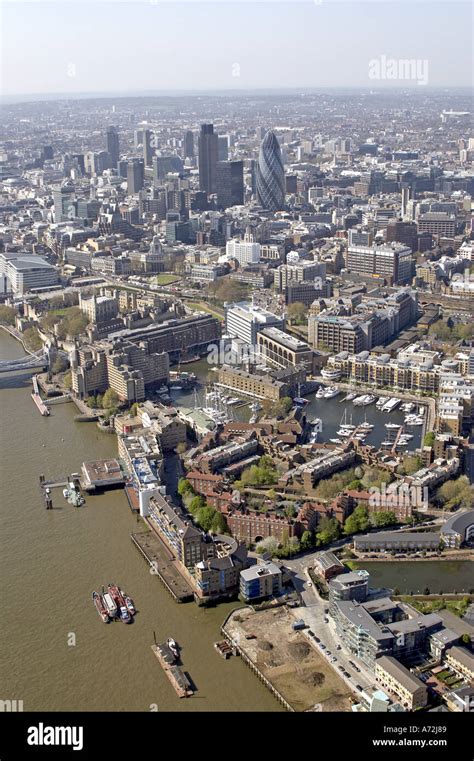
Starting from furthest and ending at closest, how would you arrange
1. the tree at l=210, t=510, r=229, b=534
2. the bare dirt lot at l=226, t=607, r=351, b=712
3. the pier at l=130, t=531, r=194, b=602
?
the tree at l=210, t=510, r=229, b=534 → the pier at l=130, t=531, r=194, b=602 → the bare dirt lot at l=226, t=607, r=351, b=712

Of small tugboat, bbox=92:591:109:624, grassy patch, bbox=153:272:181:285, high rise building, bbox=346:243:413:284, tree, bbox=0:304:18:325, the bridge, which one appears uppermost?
high rise building, bbox=346:243:413:284

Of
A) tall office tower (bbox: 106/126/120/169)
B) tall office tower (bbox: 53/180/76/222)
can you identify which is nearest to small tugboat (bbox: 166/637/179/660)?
tall office tower (bbox: 53/180/76/222)

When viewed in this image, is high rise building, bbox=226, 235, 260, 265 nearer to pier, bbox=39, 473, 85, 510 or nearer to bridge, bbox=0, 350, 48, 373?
bridge, bbox=0, 350, 48, 373

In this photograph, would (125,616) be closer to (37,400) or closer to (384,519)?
(384,519)

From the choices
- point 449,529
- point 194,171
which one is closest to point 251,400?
point 449,529

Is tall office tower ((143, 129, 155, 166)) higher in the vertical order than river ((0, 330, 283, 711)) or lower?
higher

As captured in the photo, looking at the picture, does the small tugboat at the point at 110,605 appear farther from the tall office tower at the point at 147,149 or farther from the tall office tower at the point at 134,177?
the tall office tower at the point at 147,149

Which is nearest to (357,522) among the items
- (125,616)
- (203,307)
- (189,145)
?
Result: (125,616)
